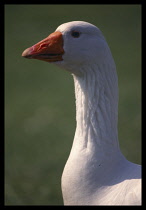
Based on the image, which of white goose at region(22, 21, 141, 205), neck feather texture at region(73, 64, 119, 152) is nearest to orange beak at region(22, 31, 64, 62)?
white goose at region(22, 21, 141, 205)

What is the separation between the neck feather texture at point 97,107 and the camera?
2.34 metres

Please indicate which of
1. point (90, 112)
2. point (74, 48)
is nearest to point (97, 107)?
point (90, 112)

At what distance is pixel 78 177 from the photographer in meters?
2.29

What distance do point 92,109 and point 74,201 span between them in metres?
0.55

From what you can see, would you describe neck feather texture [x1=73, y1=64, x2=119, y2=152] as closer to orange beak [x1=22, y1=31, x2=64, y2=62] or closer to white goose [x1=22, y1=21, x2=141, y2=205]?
white goose [x1=22, y1=21, x2=141, y2=205]

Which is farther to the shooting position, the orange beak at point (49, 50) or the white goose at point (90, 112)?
the orange beak at point (49, 50)

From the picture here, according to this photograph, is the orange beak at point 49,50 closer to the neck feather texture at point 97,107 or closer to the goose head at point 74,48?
the goose head at point 74,48

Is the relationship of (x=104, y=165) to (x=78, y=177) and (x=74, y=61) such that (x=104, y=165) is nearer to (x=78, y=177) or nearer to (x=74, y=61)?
(x=78, y=177)

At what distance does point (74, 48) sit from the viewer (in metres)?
2.37

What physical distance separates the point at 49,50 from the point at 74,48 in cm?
15

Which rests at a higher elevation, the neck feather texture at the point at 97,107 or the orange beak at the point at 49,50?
the orange beak at the point at 49,50

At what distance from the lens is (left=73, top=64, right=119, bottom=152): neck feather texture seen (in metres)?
2.34

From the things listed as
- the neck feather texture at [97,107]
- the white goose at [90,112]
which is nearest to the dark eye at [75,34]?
the white goose at [90,112]

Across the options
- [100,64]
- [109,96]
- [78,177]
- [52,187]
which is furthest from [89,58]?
[52,187]
